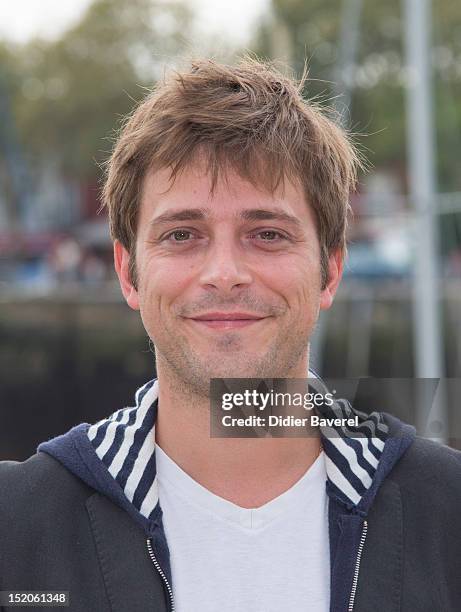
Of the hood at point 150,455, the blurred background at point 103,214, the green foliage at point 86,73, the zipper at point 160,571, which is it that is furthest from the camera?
the green foliage at point 86,73

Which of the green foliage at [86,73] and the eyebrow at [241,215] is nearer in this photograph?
the eyebrow at [241,215]

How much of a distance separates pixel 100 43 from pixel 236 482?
4234 cm

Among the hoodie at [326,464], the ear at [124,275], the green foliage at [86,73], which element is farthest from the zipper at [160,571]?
the green foliage at [86,73]

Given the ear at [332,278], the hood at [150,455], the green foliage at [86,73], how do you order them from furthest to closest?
the green foliage at [86,73] → the ear at [332,278] → the hood at [150,455]

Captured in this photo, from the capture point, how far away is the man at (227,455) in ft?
7.84

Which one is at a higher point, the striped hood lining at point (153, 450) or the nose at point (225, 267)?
the nose at point (225, 267)

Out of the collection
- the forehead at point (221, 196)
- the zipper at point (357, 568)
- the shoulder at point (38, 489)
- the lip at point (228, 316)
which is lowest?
the zipper at point (357, 568)

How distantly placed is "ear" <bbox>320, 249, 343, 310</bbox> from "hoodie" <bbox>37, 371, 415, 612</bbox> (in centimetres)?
27

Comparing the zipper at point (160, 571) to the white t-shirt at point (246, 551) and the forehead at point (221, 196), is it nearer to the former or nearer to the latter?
the white t-shirt at point (246, 551)

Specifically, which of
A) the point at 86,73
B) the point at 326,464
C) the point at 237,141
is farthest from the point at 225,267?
the point at 86,73

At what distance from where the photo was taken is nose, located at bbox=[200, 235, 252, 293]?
244cm

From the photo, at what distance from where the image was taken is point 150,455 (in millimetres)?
2596

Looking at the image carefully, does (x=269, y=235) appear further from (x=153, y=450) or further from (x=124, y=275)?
(x=153, y=450)

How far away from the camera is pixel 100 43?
1690 inches
